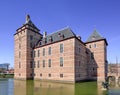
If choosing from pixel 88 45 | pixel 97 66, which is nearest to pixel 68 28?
pixel 88 45

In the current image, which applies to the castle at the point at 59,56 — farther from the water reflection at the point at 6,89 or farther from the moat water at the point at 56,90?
the water reflection at the point at 6,89

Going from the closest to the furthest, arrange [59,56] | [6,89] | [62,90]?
[62,90]
[6,89]
[59,56]

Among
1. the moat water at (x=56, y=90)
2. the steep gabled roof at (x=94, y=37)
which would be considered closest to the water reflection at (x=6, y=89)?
the moat water at (x=56, y=90)

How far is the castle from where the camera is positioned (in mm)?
27531

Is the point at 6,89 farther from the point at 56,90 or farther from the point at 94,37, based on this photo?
the point at 94,37

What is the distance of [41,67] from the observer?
112 feet

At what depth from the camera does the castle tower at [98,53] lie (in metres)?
31.5

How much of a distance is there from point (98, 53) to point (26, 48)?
16500 mm

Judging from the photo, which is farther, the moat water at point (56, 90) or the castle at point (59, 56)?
the castle at point (59, 56)

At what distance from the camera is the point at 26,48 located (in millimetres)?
35938

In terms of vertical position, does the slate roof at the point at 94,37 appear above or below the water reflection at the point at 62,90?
above

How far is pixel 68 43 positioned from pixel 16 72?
19344 millimetres

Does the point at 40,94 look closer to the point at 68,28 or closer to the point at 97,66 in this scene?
the point at 68,28

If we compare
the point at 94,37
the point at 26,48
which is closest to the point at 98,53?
the point at 94,37
